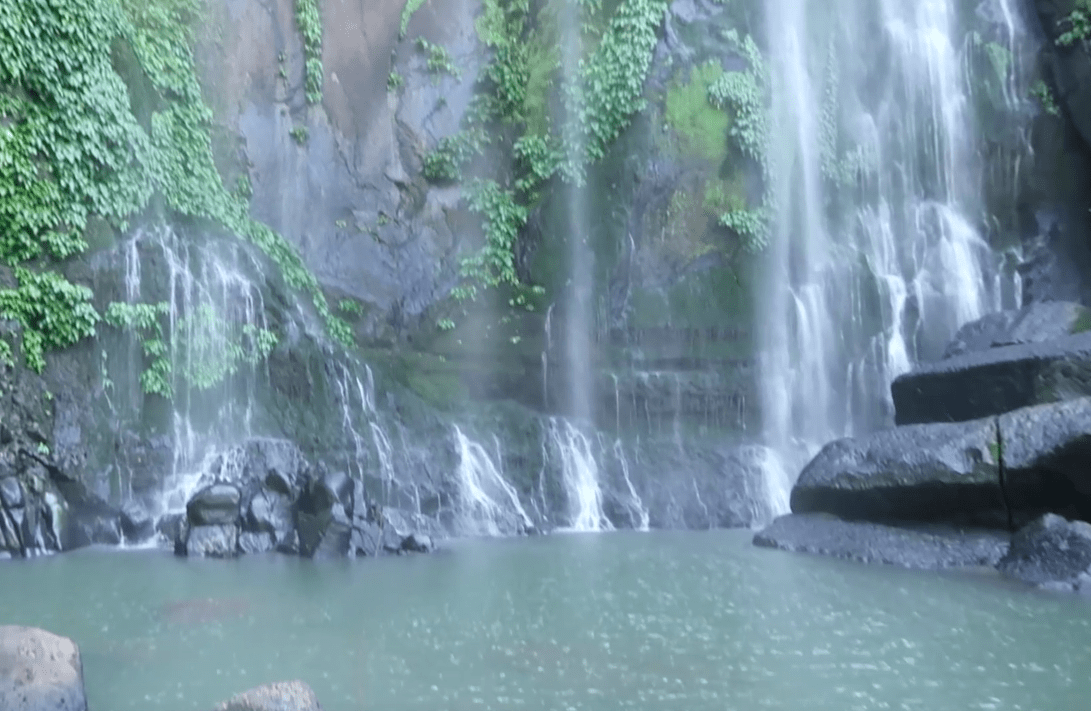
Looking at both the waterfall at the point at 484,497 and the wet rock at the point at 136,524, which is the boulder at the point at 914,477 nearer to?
the waterfall at the point at 484,497

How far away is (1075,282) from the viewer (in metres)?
17.0

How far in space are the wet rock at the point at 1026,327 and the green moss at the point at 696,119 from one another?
18.2ft

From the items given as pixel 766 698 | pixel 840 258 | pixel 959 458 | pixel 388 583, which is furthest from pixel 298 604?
pixel 840 258

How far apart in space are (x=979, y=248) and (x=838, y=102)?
3.83 m

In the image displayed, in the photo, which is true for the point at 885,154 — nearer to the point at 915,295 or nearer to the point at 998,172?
the point at 998,172

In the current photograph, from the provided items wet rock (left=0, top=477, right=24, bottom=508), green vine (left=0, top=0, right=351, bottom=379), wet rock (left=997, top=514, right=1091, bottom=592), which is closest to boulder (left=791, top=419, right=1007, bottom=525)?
wet rock (left=997, top=514, right=1091, bottom=592)

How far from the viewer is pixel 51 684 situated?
435 centimetres

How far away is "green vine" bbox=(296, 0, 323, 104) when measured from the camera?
1753 cm

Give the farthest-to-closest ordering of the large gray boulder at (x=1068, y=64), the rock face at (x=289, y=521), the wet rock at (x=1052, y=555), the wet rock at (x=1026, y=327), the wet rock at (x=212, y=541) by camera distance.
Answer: the large gray boulder at (x=1068, y=64), the wet rock at (x=1026, y=327), the rock face at (x=289, y=521), the wet rock at (x=212, y=541), the wet rock at (x=1052, y=555)

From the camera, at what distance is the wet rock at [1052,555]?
779 cm

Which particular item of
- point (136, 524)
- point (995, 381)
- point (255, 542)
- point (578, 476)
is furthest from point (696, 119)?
point (136, 524)

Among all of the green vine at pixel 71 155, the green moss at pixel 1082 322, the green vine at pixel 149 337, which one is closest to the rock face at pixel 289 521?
the green vine at pixel 149 337

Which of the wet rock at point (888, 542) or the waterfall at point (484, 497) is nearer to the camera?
the wet rock at point (888, 542)

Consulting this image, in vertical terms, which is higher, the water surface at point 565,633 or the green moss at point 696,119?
the green moss at point 696,119
